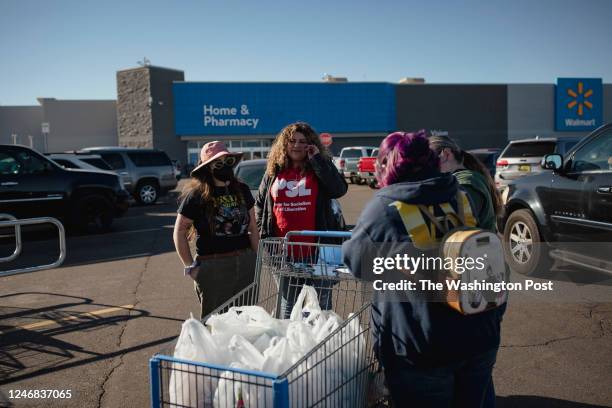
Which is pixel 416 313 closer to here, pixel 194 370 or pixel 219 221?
pixel 194 370

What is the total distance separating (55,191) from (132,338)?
288 inches

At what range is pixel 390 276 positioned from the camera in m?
2.28

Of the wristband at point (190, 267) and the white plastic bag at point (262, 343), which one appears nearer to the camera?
the white plastic bag at point (262, 343)

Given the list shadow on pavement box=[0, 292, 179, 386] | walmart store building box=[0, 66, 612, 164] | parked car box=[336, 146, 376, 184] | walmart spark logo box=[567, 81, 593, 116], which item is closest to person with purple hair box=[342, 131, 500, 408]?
shadow on pavement box=[0, 292, 179, 386]

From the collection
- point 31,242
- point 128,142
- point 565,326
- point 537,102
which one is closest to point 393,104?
point 537,102

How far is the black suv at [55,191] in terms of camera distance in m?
10.8

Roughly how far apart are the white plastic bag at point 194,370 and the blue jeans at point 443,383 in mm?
756

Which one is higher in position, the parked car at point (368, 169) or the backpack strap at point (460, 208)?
the parked car at point (368, 169)

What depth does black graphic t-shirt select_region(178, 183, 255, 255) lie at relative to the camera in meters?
3.62

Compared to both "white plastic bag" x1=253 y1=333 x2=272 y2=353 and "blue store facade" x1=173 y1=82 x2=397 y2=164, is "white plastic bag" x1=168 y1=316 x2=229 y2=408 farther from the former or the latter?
"blue store facade" x1=173 y1=82 x2=397 y2=164

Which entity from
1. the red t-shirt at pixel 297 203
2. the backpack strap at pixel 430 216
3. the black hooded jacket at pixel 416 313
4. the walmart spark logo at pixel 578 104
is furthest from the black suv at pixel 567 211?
the walmart spark logo at pixel 578 104

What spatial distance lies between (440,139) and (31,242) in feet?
33.1

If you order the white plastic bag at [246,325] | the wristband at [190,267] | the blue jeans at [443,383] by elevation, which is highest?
the wristband at [190,267]

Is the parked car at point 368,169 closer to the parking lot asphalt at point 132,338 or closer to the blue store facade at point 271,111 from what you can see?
the parking lot asphalt at point 132,338
